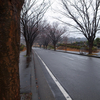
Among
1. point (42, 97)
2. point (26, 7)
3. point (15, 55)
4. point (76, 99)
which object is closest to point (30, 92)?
point (42, 97)

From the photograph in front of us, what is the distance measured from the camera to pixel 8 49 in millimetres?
1910

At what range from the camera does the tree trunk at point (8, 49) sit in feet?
6.13

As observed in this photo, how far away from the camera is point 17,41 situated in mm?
2119

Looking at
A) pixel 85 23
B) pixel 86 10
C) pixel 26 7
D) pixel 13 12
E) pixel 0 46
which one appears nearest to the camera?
pixel 0 46

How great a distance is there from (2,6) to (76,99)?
127 inches

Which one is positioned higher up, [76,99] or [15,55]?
[15,55]

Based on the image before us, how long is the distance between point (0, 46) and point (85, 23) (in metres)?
17.5

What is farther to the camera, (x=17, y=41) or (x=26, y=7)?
(x=26, y=7)

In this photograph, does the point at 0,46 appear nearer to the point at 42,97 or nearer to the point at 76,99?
the point at 42,97

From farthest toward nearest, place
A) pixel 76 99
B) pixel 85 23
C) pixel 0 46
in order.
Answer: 1. pixel 85 23
2. pixel 76 99
3. pixel 0 46

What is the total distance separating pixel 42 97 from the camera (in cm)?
341

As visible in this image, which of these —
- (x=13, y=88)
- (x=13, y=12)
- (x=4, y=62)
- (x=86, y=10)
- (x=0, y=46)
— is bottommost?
(x=13, y=88)

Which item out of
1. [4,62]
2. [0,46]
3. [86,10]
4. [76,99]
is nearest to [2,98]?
[4,62]

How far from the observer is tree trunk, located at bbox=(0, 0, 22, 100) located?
1.87m
